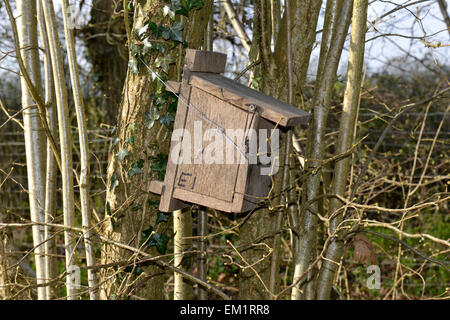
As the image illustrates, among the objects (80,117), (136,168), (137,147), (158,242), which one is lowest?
(158,242)

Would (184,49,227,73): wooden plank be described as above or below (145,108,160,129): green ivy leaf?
above

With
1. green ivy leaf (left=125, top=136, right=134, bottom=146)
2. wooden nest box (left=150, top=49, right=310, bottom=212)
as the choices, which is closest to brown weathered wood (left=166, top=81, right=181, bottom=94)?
wooden nest box (left=150, top=49, right=310, bottom=212)

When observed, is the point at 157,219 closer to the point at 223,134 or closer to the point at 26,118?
the point at 223,134

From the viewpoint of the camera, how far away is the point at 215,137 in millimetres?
2148

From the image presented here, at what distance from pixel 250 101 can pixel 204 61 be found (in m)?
0.32

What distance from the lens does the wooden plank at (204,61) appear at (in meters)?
2.16

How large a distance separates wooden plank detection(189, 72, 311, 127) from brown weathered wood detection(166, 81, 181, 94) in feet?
0.25

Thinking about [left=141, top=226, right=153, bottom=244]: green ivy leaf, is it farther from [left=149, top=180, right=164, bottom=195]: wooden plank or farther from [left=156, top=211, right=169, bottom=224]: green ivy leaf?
[left=149, top=180, right=164, bottom=195]: wooden plank

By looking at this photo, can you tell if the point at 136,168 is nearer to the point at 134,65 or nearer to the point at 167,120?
the point at 167,120

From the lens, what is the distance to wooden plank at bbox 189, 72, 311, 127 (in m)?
1.99

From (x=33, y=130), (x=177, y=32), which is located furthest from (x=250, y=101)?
(x=33, y=130)
